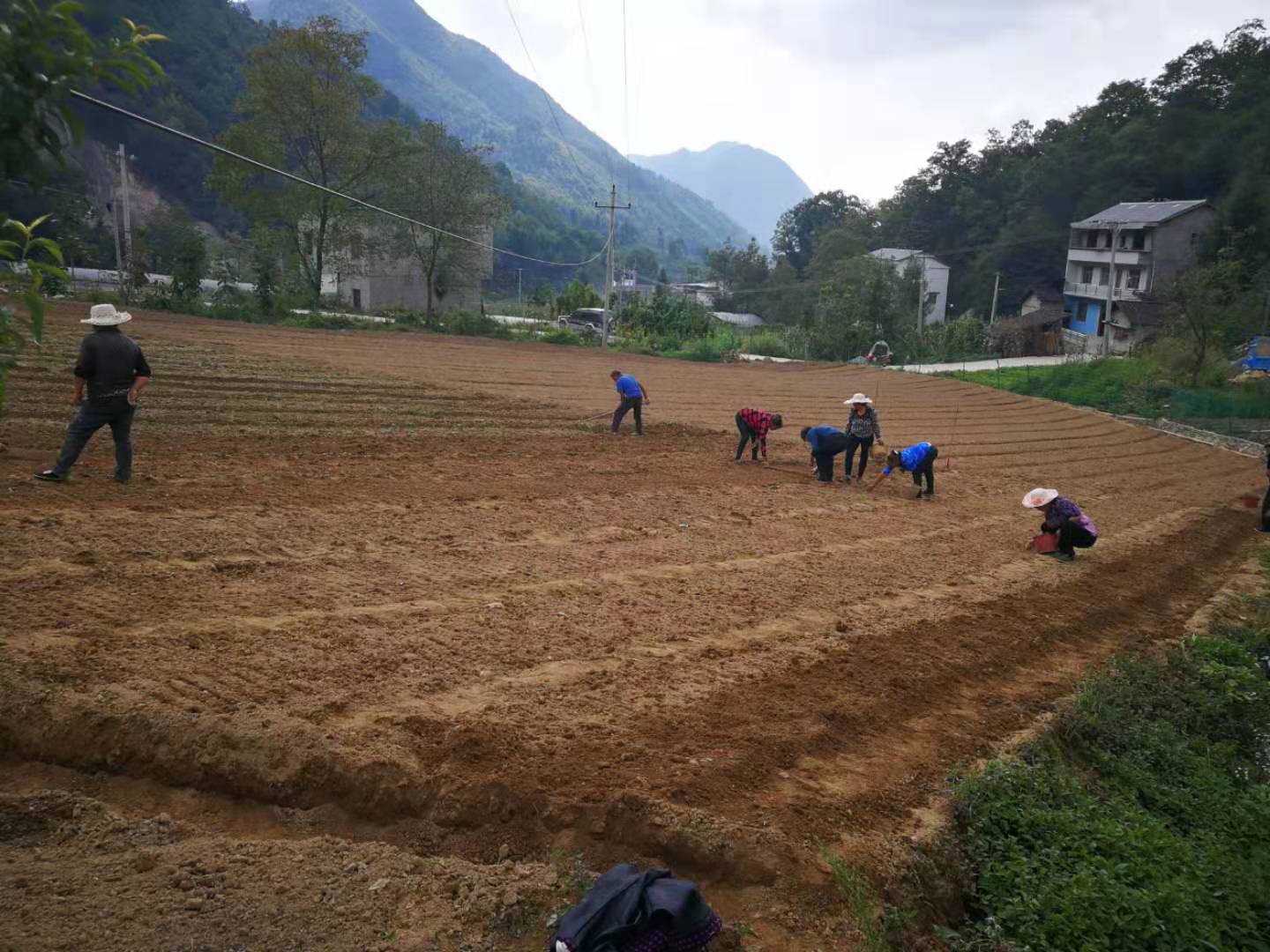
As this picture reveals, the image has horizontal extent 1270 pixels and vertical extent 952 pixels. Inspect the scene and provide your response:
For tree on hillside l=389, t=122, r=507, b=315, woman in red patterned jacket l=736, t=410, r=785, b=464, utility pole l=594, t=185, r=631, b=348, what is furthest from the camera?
tree on hillside l=389, t=122, r=507, b=315

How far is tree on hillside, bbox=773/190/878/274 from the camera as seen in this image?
8525 cm

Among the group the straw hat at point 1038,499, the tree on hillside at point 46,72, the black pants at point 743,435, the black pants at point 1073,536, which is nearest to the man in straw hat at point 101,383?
the tree on hillside at point 46,72

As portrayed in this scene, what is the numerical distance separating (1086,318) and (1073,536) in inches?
2045

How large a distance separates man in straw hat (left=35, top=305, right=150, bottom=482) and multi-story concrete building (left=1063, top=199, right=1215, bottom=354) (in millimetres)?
43774

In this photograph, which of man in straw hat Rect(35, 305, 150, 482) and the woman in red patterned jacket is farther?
the woman in red patterned jacket

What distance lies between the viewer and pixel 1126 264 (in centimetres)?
5253

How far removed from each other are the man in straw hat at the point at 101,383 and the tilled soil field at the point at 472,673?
411 mm

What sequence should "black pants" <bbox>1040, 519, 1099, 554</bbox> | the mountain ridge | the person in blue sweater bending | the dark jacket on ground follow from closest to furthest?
the dark jacket on ground → "black pants" <bbox>1040, 519, 1099, 554</bbox> → the person in blue sweater bending → the mountain ridge

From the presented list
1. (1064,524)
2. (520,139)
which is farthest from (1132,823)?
(520,139)

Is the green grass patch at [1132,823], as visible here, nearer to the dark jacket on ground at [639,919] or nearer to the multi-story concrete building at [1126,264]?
the dark jacket on ground at [639,919]

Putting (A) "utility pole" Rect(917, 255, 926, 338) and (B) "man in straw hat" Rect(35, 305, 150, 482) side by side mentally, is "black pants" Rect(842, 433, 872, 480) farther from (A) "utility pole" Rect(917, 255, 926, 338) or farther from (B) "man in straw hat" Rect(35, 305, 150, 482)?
(A) "utility pole" Rect(917, 255, 926, 338)

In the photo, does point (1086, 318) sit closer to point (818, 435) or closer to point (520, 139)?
point (818, 435)

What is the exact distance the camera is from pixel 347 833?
14.5ft

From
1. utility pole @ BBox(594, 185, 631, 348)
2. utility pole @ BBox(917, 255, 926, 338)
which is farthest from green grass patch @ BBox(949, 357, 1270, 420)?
utility pole @ BBox(594, 185, 631, 348)
